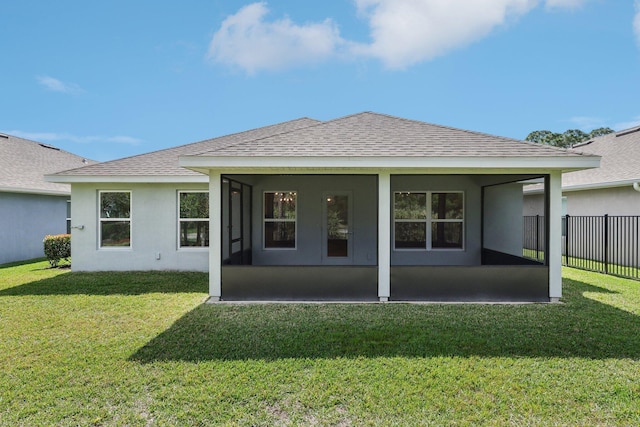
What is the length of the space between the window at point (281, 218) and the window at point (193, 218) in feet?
6.03

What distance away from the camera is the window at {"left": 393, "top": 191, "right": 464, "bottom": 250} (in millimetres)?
9727

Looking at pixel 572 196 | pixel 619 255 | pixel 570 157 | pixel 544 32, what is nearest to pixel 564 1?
pixel 544 32

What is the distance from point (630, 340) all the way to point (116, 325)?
24.7 ft

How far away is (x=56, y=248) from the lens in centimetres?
1127

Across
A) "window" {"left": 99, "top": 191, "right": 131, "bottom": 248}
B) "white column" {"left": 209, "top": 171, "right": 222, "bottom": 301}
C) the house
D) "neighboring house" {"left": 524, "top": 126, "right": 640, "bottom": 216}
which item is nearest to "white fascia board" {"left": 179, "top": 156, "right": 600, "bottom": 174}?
"white column" {"left": 209, "top": 171, "right": 222, "bottom": 301}

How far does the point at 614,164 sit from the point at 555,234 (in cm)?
944

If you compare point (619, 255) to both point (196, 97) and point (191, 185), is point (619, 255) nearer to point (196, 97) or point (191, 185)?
point (191, 185)

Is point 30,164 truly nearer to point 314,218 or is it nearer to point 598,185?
point 314,218

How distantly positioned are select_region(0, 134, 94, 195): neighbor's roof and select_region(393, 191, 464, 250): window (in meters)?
12.6

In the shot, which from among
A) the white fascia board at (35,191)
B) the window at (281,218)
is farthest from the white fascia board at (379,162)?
the white fascia board at (35,191)

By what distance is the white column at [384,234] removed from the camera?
681cm

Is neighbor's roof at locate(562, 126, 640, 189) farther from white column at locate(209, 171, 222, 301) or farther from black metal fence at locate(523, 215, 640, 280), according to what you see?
white column at locate(209, 171, 222, 301)

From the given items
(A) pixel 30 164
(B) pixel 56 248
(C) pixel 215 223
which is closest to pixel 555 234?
(C) pixel 215 223

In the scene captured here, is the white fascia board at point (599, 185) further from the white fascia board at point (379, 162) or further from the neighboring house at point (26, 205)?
the neighboring house at point (26, 205)
